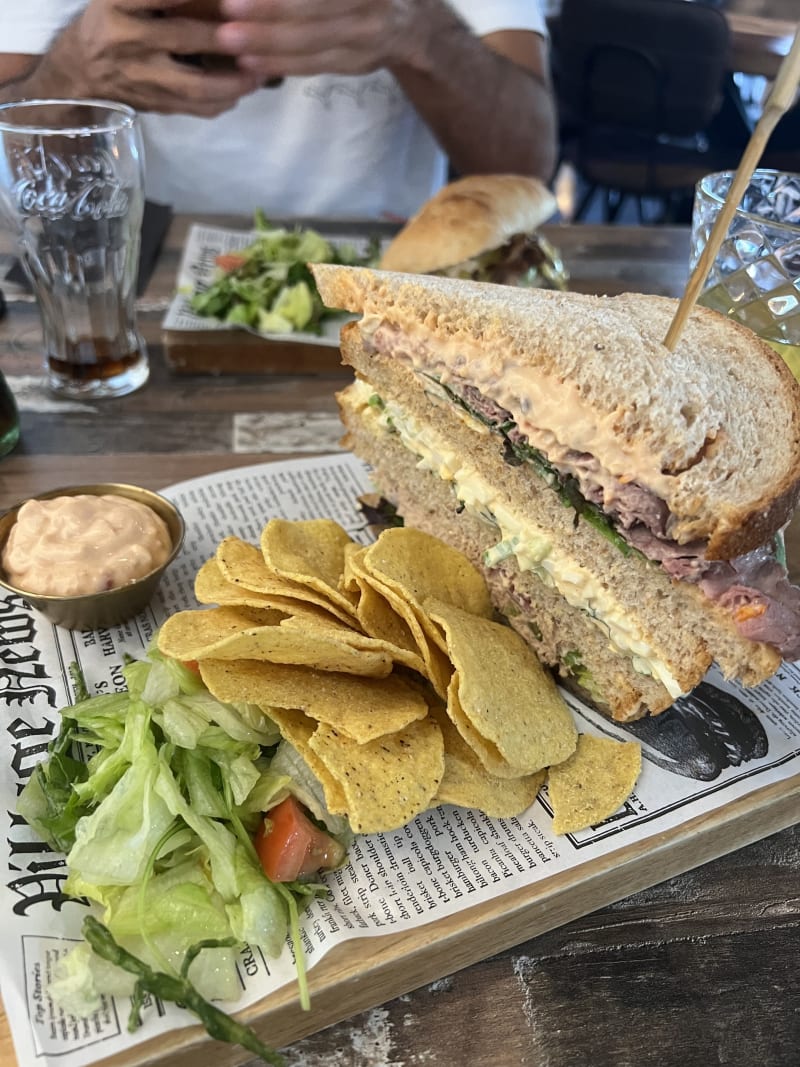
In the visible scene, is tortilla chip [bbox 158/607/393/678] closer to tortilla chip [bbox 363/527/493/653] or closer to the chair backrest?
tortilla chip [bbox 363/527/493/653]

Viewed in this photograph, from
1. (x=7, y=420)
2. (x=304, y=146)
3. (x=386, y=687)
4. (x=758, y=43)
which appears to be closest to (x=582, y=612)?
(x=386, y=687)

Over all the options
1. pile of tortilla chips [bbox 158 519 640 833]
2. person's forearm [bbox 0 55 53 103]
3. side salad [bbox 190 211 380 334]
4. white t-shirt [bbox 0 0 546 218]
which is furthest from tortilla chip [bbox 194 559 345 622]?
white t-shirt [bbox 0 0 546 218]

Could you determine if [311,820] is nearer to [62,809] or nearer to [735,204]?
[62,809]

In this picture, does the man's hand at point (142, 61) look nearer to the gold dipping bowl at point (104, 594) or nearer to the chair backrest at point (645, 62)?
the gold dipping bowl at point (104, 594)

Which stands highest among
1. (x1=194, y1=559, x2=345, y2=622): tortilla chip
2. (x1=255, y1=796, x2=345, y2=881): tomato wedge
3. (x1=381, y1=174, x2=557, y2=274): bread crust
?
(x1=381, y1=174, x2=557, y2=274): bread crust

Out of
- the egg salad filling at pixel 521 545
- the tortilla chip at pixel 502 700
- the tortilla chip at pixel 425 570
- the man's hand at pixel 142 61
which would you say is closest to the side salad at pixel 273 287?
the man's hand at pixel 142 61
